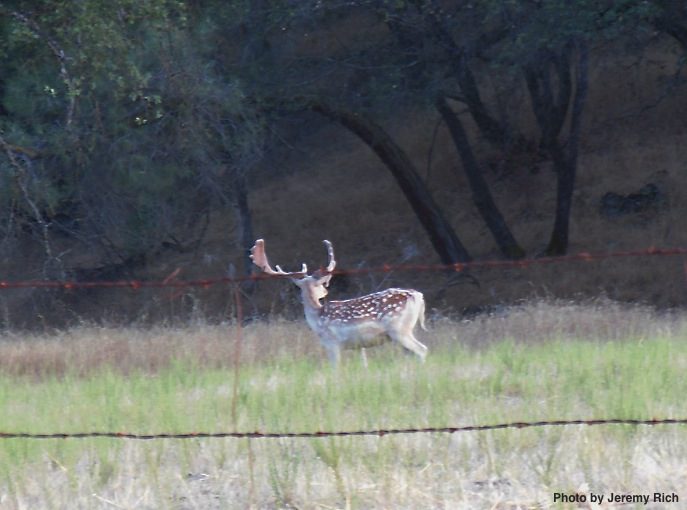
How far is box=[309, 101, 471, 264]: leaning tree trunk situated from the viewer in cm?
2072

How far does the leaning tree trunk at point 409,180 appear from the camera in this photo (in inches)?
816

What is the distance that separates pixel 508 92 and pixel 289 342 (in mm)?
10532

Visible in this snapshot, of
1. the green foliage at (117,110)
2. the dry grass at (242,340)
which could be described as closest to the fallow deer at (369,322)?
the dry grass at (242,340)

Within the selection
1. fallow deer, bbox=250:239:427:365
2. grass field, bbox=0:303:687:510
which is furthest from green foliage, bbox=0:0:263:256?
grass field, bbox=0:303:687:510

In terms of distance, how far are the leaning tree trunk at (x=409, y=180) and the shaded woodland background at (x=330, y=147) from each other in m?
0.04

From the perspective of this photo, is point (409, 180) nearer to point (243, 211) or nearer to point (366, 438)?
point (243, 211)

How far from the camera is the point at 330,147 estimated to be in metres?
31.3

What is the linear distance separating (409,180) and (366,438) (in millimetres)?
15275

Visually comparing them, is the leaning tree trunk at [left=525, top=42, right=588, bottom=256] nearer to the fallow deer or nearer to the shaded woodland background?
the shaded woodland background

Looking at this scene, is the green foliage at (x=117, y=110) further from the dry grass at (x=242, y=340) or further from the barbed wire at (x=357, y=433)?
the barbed wire at (x=357, y=433)

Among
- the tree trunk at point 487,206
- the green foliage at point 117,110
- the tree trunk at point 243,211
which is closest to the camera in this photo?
the green foliage at point 117,110

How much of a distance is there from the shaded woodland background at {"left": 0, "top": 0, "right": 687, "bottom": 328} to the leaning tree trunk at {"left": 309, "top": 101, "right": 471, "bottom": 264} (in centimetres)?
4

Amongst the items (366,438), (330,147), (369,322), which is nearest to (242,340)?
(369,322)

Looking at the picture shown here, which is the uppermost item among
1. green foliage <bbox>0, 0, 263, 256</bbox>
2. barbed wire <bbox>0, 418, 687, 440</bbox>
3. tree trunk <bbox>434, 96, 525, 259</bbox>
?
green foliage <bbox>0, 0, 263, 256</bbox>
